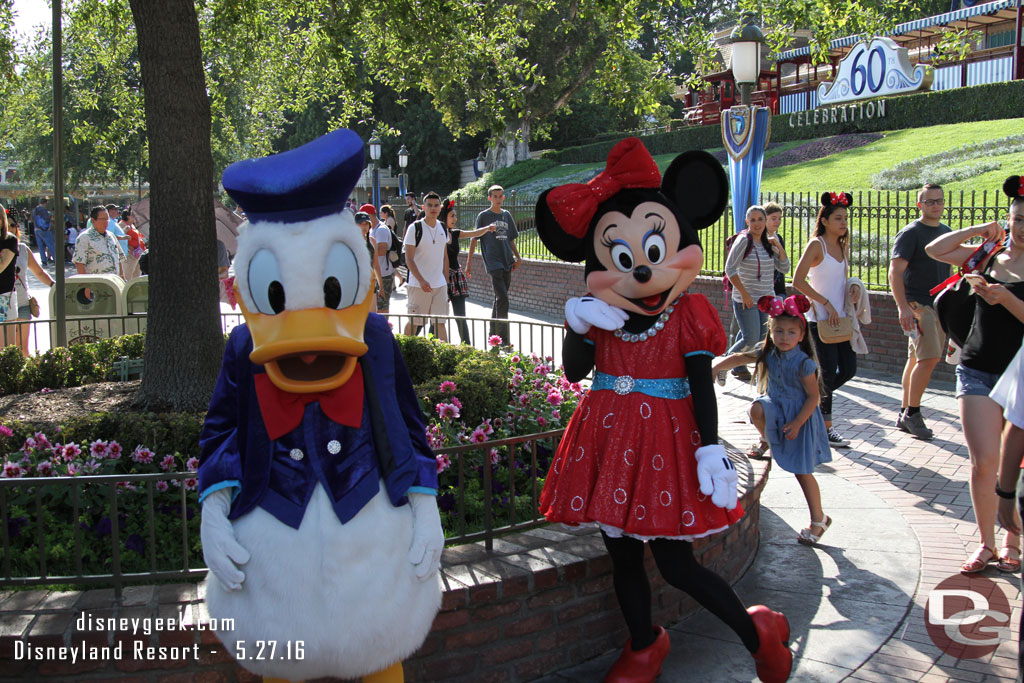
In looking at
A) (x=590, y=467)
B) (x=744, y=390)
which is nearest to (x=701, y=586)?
(x=590, y=467)

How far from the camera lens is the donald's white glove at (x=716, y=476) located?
321 centimetres

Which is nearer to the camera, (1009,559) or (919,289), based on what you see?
(1009,559)

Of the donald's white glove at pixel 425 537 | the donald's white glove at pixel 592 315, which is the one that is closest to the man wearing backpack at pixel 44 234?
the donald's white glove at pixel 592 315

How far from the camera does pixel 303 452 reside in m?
2.69

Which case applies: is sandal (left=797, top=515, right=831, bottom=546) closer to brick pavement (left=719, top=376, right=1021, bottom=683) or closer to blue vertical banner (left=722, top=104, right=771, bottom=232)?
brick pavement (left=719, top=376, right=1021, bottom=683)

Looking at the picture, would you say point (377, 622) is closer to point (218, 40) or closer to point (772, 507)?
point (772, 507)

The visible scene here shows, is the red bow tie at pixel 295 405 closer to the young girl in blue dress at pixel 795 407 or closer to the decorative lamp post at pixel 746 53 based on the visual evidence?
the young girl in blue dress at pixel 795 407

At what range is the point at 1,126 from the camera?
12.7 m

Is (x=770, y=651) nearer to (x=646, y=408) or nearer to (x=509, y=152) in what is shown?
(x=646, y=408)

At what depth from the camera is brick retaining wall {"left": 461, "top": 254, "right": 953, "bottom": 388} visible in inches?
386

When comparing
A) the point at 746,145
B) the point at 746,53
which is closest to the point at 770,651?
the point at 746,145

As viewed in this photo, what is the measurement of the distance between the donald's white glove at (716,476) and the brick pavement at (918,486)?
1.08 metres

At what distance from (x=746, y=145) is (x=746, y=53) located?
1.14m

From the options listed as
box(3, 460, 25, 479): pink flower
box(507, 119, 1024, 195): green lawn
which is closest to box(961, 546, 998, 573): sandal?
box(3, 460, 25, 479): pink flower
